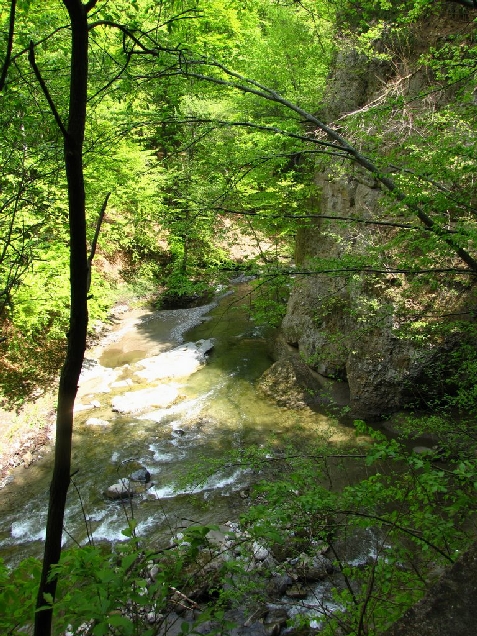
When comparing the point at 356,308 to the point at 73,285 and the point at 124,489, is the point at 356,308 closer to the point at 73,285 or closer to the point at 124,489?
the point at 124,489

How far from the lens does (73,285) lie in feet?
7.41

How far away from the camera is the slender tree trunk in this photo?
197 cm

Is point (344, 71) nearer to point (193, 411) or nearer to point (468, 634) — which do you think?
point (193, 411)

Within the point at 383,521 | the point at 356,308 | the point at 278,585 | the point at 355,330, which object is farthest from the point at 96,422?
the point at 383,521

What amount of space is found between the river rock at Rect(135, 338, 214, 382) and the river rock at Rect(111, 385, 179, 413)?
597 mm

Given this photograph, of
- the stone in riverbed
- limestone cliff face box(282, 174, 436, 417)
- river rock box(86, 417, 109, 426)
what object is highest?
limestone cliff face box(282, 174, 436, 417)

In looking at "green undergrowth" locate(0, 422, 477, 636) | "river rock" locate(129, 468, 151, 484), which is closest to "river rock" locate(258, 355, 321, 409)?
"river rock" locate(129, 468, 151, 484)

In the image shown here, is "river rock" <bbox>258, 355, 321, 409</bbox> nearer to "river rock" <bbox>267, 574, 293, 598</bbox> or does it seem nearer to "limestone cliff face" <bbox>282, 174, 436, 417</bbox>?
"limestone cliff face" <bbox>282, 174, 436, 417</bbox>

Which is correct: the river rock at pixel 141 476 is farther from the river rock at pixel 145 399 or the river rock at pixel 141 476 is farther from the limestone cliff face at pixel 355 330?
the limestone cliff face at pixel 355 330

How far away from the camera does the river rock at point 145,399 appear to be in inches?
384

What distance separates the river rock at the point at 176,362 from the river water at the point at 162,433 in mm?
51

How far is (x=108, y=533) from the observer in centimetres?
624

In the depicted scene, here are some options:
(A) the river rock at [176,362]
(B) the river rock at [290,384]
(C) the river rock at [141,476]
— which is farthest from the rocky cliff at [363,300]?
(C) the river rock at [141,476]

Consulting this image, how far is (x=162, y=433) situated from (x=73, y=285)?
715cm
